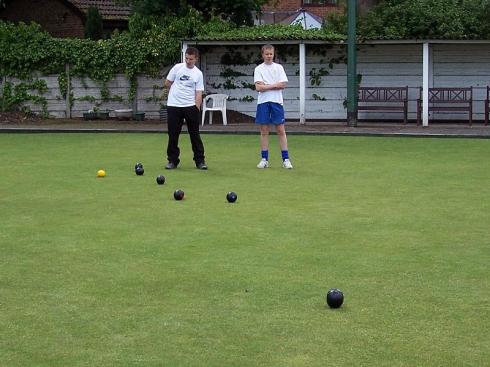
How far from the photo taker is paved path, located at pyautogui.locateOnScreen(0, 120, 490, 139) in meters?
19.8

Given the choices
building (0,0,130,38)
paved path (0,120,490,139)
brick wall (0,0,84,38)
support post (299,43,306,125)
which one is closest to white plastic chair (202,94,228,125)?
paved path (0,120,490,139)

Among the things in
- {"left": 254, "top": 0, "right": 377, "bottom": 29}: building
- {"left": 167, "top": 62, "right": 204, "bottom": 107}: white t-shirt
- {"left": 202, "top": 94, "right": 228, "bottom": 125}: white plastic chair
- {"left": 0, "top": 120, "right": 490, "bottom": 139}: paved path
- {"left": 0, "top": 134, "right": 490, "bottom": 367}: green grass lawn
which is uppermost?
{"left": 254, "top": 0, "right": 377, "bottom": 29}: building

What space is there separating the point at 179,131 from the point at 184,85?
65 cm

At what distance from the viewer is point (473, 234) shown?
26.6 feet

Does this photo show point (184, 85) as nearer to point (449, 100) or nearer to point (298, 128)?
point (298, 128)

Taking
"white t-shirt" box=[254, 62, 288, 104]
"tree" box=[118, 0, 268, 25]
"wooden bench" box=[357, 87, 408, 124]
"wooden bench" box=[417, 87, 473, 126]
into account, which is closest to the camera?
"white t-shirt" box=[254, 62, 288, 104]

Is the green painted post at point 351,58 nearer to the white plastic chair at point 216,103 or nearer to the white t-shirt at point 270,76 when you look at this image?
the white plastic chair at point 216,103

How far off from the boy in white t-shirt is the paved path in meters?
6.45

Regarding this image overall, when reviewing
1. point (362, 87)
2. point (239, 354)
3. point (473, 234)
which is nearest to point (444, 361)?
point (239, 354)

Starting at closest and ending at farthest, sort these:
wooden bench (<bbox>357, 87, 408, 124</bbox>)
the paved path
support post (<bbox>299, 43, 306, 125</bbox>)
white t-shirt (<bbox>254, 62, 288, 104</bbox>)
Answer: white t-shirt (<bbox>254, 62, 288, 104</bbox>) → the paved path → support post (<bbox>299, 43, 306, 125</bbox>) → wooden bench (<bbox>357, 87, 408, 124</bbox>)

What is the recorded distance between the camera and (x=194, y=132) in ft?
44.4

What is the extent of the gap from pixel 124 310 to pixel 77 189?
5.72 meters

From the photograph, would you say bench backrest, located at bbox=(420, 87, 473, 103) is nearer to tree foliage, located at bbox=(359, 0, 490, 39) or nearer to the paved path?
the paved path

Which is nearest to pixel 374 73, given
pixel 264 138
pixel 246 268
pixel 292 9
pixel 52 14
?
pixel 264 138
